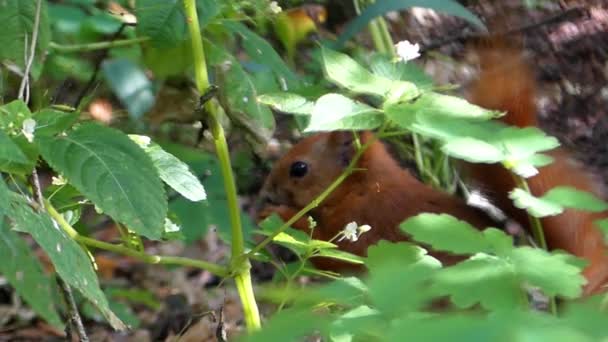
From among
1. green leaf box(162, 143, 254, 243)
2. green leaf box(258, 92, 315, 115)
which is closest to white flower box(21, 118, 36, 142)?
green leaf box(258, 92, 315, 115)

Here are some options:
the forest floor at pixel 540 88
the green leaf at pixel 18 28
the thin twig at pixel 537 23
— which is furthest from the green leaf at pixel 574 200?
the forest floor at pixel 540 88

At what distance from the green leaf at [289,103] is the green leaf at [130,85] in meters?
1.02

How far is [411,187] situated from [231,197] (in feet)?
A: 3.70

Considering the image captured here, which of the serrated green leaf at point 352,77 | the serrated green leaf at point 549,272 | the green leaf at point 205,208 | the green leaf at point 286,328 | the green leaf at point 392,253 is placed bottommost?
the green leaf at point 205,208

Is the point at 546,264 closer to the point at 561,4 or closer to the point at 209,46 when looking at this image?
the point at 209,46

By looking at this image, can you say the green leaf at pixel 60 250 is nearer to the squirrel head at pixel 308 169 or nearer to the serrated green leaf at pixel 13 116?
the serrated green leaf at pixel 13 116

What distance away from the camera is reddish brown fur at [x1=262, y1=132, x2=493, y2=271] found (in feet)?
8.14

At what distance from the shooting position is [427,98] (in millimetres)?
1262

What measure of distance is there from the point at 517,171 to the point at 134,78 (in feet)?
4.46

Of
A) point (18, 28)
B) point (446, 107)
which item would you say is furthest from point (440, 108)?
point (18, 28)

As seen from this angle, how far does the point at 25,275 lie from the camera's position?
1.14 meters

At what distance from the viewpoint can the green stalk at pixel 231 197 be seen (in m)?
1.45

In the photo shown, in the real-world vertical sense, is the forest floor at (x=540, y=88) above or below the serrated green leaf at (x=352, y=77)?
below

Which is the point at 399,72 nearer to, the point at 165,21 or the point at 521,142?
the point at 521,142
